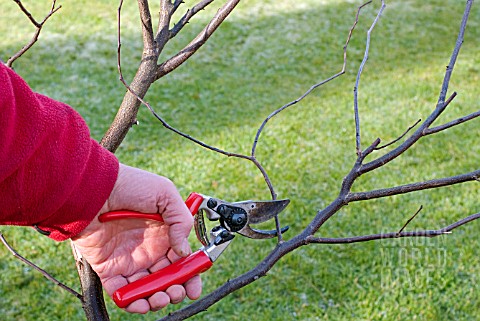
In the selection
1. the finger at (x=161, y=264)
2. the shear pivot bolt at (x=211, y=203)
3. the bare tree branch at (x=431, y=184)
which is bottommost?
the finger at (x=161, y=264)

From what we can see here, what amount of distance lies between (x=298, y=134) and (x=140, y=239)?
207cm

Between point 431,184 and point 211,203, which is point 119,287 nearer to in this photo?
point 211,203

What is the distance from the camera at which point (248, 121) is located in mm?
3311

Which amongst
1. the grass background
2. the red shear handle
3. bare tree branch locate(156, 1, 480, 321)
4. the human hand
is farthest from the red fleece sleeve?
the grass background

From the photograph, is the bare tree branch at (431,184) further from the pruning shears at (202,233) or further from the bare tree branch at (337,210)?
the pruning shears at (202,233)

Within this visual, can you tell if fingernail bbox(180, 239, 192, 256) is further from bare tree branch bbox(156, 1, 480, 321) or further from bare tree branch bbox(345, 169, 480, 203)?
bare tree branch bbox(345, 169, 480, 203)

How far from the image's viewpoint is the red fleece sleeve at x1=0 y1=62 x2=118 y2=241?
0.91 meters

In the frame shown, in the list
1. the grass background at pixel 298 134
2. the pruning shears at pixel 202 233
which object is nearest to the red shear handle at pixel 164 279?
the pruning shears at pixel 202 233

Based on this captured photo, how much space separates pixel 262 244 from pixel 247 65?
1.64 metres

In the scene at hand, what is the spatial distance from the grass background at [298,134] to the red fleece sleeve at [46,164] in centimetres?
133

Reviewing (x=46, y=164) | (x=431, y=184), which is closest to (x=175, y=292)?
(x=46, y=164)

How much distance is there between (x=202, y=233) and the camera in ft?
4.13

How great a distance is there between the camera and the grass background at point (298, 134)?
2.31 m

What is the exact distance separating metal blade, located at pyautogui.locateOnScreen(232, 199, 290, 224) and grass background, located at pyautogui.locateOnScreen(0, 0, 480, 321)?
1.02 metres
